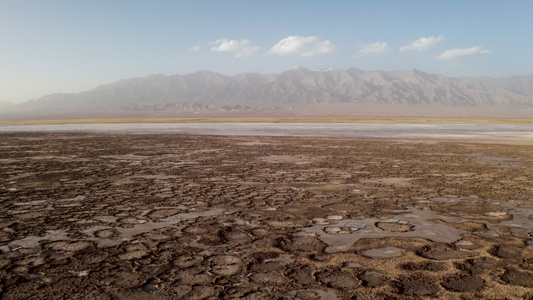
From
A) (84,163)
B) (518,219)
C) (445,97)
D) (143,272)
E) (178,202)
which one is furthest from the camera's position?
(445,97)

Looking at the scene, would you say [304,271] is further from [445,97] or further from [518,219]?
[445,97]

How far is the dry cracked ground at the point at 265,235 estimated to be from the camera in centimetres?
339

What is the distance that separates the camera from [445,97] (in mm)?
181750

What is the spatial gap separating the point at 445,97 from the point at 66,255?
19990 centimetres

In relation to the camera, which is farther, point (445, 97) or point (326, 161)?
point (445, 97)

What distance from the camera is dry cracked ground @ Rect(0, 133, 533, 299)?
339cm

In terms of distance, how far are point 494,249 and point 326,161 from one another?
320 inches

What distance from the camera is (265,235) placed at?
484 centimetres

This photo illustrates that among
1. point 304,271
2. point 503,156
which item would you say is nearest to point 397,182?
point 304,271

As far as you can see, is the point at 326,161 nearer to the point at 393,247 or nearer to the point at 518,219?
the point at 518,219

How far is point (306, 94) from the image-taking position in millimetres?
189250

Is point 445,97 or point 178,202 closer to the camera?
point 178,202

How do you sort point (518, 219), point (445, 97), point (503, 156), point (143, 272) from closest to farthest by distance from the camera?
point (143, 272) → point (518, 219) → point (503, 156) → point (445, 97)

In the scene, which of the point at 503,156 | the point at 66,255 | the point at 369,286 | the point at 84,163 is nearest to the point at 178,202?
the point at 66,255
